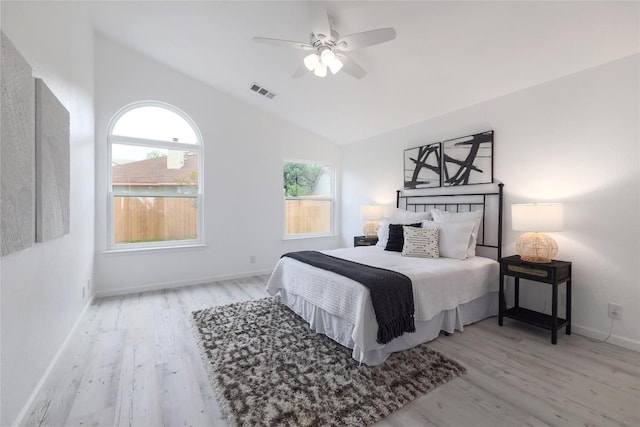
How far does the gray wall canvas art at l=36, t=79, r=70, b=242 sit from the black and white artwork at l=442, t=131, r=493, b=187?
3.84m

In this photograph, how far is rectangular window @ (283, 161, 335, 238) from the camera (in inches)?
202

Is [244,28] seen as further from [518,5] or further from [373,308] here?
[373,308]

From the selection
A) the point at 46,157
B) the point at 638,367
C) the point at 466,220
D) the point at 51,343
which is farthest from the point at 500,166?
the point at 51,343

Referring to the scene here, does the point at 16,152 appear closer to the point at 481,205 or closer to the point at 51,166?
the point at 51,166

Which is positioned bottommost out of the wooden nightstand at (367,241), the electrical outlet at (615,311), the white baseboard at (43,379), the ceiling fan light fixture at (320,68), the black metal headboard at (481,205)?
the white baseboard at (43,379)

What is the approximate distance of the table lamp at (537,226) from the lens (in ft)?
8.02

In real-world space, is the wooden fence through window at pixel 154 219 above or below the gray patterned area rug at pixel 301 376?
above

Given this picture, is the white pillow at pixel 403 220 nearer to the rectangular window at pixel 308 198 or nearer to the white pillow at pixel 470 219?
the white pillow at pixel 470 219

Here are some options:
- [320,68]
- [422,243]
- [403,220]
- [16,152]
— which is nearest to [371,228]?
[403,220]

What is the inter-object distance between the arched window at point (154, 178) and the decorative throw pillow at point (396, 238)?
2.74 metres

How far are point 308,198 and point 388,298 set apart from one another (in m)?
3.48

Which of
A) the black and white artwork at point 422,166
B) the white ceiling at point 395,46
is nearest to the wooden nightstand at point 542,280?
the black and white artwork at point 422,166

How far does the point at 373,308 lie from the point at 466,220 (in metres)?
1.75

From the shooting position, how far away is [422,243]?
10.3 ft
